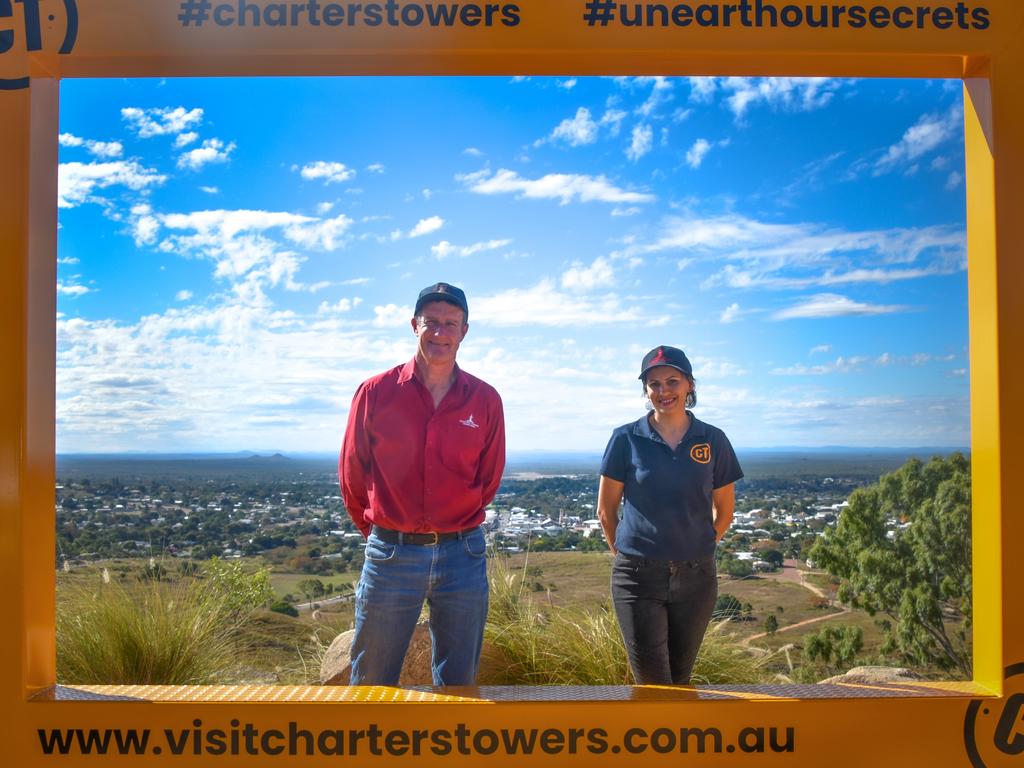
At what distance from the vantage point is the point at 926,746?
8.14ft

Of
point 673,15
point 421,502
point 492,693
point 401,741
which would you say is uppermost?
point 673,15

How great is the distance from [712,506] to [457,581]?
4.06 feet

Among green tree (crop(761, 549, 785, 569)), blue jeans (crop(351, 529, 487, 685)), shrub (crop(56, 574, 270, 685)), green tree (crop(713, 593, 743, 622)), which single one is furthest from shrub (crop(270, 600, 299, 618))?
green tree (crop(761, 549, 785, 569))

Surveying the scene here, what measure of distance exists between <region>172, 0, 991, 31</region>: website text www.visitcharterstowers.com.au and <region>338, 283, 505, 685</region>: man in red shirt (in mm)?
1146

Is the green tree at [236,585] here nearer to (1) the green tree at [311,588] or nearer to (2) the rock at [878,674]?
(1) the green tree at [311,588]

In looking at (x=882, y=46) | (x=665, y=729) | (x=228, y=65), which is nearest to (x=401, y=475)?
(x=665, y=729)

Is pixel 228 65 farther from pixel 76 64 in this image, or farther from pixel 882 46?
pixel 882 46

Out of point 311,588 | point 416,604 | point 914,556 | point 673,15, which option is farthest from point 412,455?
point 914,556

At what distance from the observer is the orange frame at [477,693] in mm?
2432

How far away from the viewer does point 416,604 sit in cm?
314

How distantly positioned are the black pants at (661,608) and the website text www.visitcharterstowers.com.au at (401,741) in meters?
0.68

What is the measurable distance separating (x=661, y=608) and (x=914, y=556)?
173 inches

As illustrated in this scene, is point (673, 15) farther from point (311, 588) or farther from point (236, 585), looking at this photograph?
point (311, 588)

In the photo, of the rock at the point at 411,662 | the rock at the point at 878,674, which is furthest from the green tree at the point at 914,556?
the rock at the point at 411,662
